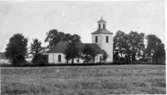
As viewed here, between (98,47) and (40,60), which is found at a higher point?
(98,47)

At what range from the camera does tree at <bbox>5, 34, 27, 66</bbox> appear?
819 centimetres

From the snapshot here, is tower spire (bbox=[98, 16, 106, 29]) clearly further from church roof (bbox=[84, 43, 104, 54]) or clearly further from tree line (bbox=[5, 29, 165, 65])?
church roof (bbox=[84, 43, 104, 54])

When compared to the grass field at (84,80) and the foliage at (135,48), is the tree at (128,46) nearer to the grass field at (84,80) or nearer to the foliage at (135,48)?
the foliage at (135,48)

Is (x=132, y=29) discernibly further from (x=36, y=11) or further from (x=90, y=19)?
(x=36, y=11)

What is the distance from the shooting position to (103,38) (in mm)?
9047

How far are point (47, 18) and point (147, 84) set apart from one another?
2.70 m

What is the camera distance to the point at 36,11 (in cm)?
827

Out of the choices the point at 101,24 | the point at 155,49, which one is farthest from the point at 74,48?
the point at 155,49

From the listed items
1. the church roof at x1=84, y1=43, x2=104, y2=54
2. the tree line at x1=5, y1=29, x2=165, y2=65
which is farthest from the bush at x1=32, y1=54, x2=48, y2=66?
the church roof at x1=84, y1=43, x2=104, y2=54

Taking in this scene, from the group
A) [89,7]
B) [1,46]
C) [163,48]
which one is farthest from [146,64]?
[1,46]

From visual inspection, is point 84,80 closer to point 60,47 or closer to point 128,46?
point 60,47

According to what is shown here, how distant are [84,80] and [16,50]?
65.8 inches

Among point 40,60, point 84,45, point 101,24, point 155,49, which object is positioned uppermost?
point 101,24

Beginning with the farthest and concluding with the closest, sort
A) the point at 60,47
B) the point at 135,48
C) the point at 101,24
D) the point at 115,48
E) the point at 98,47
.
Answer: the point at 98,47, the point at 60,47, the point at 115,48, the point at 135,48, the point at 101,24
